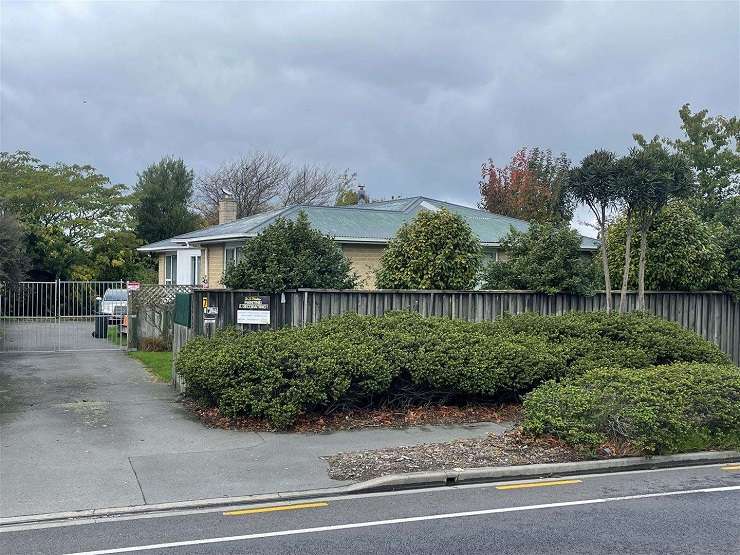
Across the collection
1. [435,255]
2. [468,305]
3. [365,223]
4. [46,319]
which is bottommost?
[46,319]

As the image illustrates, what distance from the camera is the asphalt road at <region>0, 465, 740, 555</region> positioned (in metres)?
6.19

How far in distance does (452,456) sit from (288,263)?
5.24m

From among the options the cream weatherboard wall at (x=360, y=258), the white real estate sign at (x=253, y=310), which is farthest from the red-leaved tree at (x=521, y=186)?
the white real estate sign at (x=253, y=310)

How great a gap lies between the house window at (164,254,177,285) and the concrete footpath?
766 inches

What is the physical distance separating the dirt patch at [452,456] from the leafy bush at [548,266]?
5.38 meters

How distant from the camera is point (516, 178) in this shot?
41.8 metres

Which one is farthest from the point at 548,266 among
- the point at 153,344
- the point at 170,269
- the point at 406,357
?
the point at 170,269

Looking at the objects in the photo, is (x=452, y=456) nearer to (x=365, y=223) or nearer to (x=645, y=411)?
(x=645, y=411)

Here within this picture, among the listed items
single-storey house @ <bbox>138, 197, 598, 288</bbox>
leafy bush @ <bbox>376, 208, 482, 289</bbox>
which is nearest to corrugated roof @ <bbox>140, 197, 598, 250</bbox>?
single-storey house @ <bbox>138, 197, 598, 288</bbox>

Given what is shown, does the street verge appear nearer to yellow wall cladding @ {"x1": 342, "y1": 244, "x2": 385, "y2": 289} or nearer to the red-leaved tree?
yellow wall cladding @ {"x1": 342, "y1": 244, "x2": 385, "y2": 289}

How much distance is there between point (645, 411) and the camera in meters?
9.30

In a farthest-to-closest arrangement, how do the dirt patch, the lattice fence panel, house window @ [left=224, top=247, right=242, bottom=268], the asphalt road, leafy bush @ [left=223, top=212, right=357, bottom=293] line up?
house window @ [left=224, top=247, right=242, bottom=268], the lattice fence panel, leafy bush @ [left=223, top=212, right=357, bottom=293], the dirt patch, the asphalt road

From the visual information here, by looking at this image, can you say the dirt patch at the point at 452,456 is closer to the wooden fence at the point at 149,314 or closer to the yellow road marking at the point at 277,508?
the yellow road marking at the point at 277,508

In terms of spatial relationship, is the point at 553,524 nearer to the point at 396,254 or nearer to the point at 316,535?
the point at 316,535
